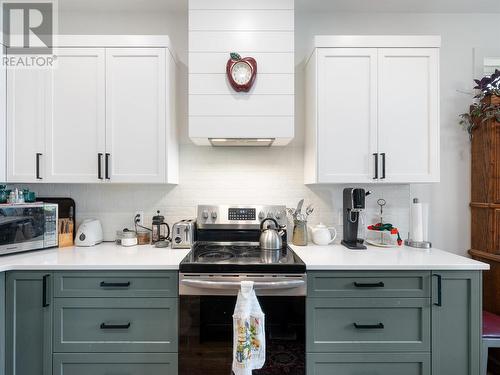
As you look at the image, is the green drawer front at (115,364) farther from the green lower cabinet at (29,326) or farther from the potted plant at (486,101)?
the potted plant at (486,101)

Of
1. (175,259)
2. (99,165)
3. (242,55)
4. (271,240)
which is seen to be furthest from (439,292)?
(99,165)

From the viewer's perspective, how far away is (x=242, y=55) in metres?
1.94

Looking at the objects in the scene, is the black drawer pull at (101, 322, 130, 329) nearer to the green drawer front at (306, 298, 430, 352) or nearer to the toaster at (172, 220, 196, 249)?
the toaster at (172, 220, 196, 249)

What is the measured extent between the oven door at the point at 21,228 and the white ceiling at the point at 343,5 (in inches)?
63.9

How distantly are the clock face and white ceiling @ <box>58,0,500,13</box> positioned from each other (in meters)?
0.82

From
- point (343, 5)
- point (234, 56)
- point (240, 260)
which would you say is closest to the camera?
point (240, 260)

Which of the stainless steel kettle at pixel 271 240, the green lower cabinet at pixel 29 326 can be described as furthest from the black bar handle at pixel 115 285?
the stainless steel kettle at pixel 271 240

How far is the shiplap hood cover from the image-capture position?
6.34 feet

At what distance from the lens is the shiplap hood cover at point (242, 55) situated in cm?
193

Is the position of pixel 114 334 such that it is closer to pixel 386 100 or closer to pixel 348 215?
pixel 348 215

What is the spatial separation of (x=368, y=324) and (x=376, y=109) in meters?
1.39

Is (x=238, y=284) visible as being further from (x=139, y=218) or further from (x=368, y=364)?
(x=139, y=218)

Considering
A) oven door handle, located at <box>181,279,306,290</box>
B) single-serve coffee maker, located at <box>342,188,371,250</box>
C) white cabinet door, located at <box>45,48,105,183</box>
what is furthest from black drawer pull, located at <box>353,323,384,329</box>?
white cabinet door, located at <box>45,48,105,183</box>

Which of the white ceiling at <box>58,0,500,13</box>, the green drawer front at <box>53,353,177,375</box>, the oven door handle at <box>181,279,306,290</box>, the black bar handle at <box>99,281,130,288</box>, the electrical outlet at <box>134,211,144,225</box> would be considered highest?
the white ceiling at <box>58,0,500,13</box>
